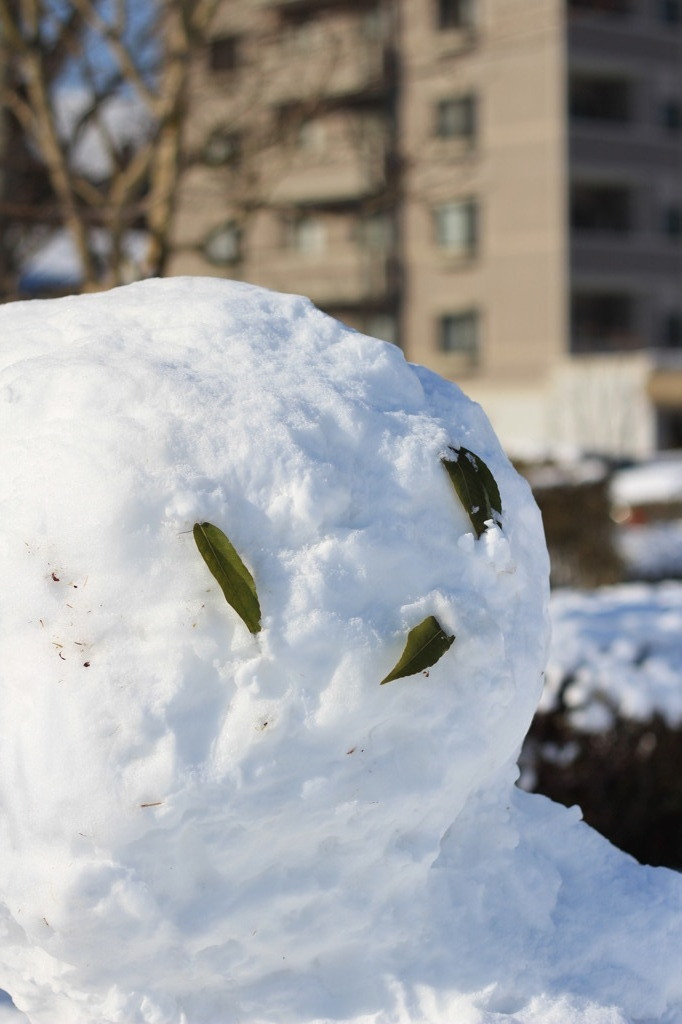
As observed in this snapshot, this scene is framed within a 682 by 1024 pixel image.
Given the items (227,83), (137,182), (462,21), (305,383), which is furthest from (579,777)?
(462,21)

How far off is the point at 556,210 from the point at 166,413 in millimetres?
28966

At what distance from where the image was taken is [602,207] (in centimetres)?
3120

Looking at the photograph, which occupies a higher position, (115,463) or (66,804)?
(115,463)

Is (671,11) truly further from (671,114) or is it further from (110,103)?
(110,103)

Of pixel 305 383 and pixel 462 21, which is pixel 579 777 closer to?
pixel 305 383

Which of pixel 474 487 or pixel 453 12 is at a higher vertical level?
pixel 453 12

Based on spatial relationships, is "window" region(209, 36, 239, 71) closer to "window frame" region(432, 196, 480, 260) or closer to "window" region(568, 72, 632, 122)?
"window frame" region(432, 196, 480, 260)

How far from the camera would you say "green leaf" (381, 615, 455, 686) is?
162cm

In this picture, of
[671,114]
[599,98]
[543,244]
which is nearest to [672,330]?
[543,244]

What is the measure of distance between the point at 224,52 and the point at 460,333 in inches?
896

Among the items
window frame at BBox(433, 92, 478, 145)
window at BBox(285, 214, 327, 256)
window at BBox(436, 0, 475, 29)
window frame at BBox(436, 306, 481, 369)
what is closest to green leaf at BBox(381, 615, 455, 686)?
window frame at BBox(433, 92, 478, 145)

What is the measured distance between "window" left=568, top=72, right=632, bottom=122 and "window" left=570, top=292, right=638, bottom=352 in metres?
4.71

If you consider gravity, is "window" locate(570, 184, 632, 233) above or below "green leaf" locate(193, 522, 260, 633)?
above

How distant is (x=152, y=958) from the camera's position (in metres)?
1.63
